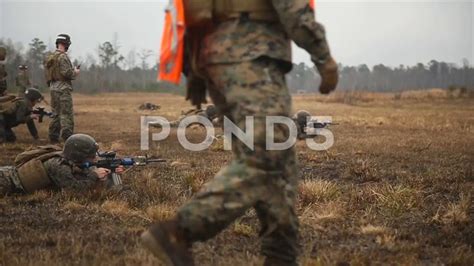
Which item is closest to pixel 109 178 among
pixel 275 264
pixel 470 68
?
pixel 275 264

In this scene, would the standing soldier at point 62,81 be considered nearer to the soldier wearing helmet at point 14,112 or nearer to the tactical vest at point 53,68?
the tactical vest at point 53,68

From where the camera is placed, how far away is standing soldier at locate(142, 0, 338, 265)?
2.50m

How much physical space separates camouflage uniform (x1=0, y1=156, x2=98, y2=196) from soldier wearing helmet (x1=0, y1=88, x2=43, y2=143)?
619 centimetres

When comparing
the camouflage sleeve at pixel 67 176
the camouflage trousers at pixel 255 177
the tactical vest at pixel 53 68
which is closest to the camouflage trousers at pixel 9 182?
the camouflage sleeve at pixel 67 176

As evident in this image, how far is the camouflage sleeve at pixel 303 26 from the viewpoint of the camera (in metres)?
2.53

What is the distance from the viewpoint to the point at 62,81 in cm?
1080

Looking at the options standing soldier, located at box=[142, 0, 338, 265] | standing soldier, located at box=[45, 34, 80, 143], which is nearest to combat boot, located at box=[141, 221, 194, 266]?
standing soldier, located at box=[142, 0, 338, 265]

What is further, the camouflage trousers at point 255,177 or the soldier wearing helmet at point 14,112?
the soldier wearing helmet at point 14,112

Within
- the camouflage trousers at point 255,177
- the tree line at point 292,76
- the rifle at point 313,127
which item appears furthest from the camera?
the tree line at point 292,76

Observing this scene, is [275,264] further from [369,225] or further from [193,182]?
[193,182]

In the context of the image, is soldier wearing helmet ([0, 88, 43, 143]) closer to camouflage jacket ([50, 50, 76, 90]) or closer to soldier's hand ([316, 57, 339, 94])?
camouflage jacket ([50, 50, 76, 90])

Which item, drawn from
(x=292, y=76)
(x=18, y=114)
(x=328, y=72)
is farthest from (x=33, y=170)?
(x=292, y=76)

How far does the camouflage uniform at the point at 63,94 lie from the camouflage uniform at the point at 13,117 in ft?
2.79

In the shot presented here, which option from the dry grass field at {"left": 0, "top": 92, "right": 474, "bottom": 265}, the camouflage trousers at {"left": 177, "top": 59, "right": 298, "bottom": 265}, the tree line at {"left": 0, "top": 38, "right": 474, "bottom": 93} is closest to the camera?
the camouflage trousers at {"left": 177, "top": 59, "right": 298, "bottom": 265}
